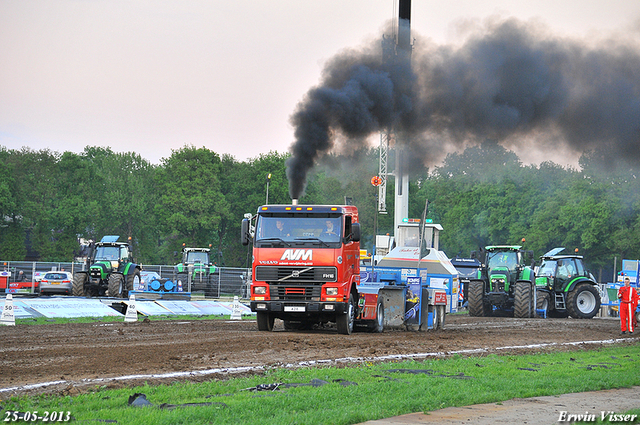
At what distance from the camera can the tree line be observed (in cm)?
6975

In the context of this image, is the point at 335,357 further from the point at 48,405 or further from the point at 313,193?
the point at 313,193

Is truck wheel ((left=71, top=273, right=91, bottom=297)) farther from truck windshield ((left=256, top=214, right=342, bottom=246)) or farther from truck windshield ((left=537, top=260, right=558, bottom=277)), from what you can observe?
truck windshield ((left=537, top=260, right=558, bottom=277))

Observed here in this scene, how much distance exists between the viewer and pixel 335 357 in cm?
1270

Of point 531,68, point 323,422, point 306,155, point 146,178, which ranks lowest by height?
point 323,422

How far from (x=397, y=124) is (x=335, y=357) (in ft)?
42.8

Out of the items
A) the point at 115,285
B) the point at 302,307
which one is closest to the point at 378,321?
the point at 302,307

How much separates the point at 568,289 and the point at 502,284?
3118mm

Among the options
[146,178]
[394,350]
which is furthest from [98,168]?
[394,350]

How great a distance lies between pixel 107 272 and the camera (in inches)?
1435

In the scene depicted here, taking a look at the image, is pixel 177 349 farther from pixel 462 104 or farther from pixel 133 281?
pixel 133 281

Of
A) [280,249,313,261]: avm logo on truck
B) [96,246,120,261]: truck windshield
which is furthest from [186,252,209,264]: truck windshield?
[280,249,313,261]: avm logo on truck

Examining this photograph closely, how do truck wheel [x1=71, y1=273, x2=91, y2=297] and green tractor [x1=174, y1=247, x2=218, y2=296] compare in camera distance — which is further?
green tractor [x1=174, y1=247, x2=218, y2=296]

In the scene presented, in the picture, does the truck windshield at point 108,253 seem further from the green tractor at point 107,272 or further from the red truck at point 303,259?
the red truck at point 303,259

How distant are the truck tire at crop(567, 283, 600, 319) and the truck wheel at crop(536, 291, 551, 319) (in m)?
1.05
